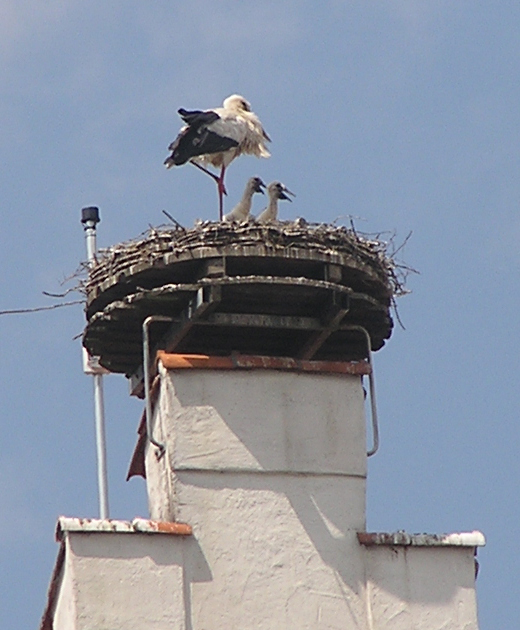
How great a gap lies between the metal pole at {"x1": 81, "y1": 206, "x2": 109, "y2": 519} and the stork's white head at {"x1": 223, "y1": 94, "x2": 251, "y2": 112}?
209cm

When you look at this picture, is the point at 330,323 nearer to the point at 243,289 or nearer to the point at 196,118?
the point at 243,289

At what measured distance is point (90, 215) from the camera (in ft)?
65.4

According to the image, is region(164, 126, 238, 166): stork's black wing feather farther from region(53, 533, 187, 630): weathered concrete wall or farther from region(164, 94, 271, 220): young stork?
region(53, 533, 187, 630): weathered concrete wall

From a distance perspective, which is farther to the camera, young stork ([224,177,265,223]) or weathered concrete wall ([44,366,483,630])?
young stork ([224,177,265,223])

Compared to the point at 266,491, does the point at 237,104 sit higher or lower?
higher

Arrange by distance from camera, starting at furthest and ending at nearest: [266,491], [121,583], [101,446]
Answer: [101,446], [266,491], [121,583]

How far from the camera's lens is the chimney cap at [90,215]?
19.9 m

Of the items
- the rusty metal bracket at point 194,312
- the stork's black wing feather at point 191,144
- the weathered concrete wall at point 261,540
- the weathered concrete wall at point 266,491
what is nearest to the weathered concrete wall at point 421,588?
the weathered concrete wall at point 261,540

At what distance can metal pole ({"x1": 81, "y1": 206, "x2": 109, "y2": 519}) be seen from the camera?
730 inches

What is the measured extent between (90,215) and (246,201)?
142 cm

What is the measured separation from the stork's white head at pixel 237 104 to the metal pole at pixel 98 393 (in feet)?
6.85

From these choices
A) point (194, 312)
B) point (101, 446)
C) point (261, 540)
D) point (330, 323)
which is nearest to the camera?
point (261, 540)

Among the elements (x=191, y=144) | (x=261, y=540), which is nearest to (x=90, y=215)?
(x=191, y=144)

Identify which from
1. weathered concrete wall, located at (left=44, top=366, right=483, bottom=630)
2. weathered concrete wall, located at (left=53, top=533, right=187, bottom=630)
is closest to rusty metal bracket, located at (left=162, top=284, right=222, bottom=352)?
weathered concrete wall, located at (left=44, top=366, right=483, bottom=630)
